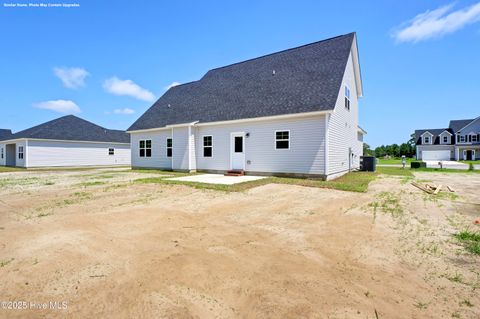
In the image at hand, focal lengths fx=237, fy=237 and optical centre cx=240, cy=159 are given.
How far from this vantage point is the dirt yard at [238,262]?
7.69ft

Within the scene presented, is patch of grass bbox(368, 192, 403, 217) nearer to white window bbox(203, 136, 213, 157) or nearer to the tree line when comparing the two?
white window bbox(203, 136, 213, 157)

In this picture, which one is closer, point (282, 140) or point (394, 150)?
point (282, 140)

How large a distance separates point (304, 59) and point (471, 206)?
475 inches

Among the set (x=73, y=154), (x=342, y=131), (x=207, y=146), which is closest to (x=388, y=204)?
(x=342, y=131)

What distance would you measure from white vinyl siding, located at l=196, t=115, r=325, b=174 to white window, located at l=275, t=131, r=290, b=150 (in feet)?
0.56

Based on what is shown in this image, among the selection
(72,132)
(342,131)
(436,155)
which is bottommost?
(436,155)

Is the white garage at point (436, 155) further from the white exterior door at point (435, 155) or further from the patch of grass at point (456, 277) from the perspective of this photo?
the patch of grass at point (456, 277)

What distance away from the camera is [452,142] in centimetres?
4584

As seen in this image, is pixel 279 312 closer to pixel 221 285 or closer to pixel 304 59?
pixel 221 285

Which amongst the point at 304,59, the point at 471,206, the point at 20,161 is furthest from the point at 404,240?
the point at 20,161

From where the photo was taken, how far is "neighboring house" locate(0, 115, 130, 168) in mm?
25344

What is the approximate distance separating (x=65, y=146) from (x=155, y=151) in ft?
51.0

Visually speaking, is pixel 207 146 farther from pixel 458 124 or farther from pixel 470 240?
pixel 458 124

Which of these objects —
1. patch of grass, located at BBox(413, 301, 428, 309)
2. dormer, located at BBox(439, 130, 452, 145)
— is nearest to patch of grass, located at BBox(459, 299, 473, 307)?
patch of grass, located at BBox(413, 301, 428, 309)
